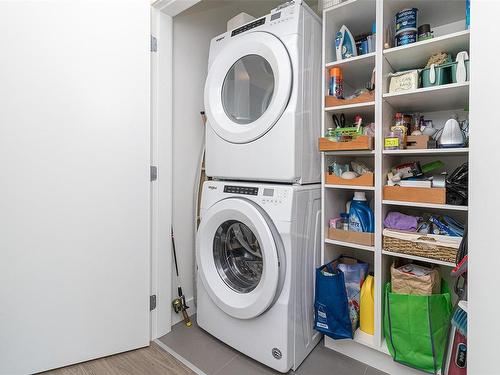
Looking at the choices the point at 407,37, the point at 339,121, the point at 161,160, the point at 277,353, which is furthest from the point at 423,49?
the point at 277,353

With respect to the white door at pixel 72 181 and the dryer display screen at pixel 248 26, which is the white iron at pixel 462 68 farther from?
the white door at pixel 72 181

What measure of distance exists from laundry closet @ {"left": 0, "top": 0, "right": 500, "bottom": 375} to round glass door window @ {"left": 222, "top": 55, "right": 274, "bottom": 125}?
0.96 ft

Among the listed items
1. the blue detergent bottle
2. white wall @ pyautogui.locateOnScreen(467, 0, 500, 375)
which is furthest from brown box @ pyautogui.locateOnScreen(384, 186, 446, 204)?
white wall @ pyautogui.locateOnScreen(467, 0, 500, 375)

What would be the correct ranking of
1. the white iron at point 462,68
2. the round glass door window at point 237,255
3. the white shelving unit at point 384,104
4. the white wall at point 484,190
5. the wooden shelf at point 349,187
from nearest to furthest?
the white wall at point 484,190 → the white iron at point 462,68 → the white shelving unit at point 384,104 → the wooden shelf at point 349,187 → the round glass door window at point 237,255

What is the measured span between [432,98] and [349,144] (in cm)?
46

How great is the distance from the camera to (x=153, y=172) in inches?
64.4

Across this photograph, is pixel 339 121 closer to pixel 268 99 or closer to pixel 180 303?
pixel 268 99

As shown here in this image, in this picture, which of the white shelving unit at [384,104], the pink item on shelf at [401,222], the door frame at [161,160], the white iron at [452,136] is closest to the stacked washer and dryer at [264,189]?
the white shelving unit at [384,104]

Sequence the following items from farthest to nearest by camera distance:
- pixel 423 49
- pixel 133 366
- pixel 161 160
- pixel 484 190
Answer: pixel 161 160 → pixel 133 366 → pixel 423 49 → pixel 484 190

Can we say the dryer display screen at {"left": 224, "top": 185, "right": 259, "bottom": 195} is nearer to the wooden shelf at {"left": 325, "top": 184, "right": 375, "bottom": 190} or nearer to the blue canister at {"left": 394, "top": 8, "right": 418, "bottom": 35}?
the wooden shelf at {"left": 325, "top": 184, "right": 375, "bottom": 190}

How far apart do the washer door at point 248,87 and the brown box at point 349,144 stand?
0.31m

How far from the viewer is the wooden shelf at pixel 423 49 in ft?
3.85

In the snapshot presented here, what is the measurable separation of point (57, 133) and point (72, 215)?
1.35 feet

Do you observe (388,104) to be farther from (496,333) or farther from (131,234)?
(131,234)
